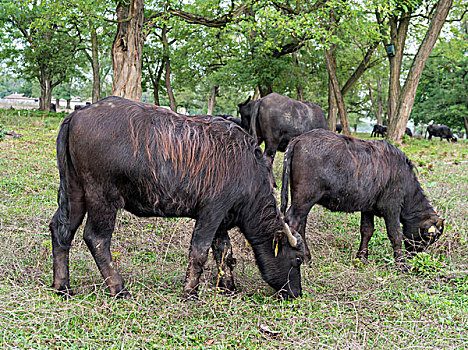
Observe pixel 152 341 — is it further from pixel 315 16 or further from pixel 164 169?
pixel 315 16

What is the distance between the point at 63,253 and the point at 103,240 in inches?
18.1

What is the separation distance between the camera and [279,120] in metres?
10.5

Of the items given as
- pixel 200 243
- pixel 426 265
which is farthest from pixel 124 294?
pixel 426 265

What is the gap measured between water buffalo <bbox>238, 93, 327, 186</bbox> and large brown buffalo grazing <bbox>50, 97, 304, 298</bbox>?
6063 millimetres

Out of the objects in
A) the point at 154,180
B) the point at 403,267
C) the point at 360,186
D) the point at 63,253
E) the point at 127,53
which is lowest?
the point at 403,267

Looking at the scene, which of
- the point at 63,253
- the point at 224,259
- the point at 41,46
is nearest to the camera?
the point at 63,253

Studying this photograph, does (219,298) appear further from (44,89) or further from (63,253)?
(44,89)

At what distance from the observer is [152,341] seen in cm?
333

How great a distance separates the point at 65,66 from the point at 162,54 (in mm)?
7062

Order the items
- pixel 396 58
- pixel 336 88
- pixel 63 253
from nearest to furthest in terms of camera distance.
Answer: pixel 63 253 < pixel 396 58 < pixel 336 88

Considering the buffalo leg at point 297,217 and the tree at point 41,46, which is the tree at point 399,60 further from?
the tree at point 41,46

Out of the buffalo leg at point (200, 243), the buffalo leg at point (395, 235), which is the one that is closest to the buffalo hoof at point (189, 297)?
the buffalo leg at point (200, 243)

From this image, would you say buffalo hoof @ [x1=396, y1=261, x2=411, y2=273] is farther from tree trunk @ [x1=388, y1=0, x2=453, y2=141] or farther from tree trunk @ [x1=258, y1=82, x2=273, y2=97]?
tree trunk @ [x1=258, y1=82, x2=273, y2=97]

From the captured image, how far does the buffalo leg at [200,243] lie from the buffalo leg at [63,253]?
1.18 metres
